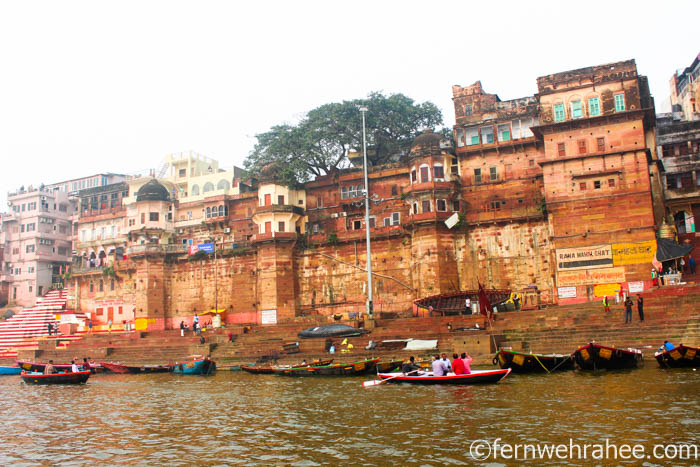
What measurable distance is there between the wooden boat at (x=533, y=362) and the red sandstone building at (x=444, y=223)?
12.3 m

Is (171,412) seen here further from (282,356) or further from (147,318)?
(147,318)

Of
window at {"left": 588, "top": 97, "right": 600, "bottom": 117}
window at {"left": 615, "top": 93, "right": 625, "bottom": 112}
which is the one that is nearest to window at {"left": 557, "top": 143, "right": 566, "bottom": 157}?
window at {"left": 588, "top": 97, "right": 600, "bottom": 117}

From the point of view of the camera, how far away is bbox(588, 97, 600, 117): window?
35.8 m

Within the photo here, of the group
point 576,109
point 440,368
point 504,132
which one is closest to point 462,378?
point 440,368

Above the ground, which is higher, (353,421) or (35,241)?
(35,241)

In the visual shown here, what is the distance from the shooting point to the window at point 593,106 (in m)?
35.8

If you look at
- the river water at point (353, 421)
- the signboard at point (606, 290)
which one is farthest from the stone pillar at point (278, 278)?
the river water at point (353, 421)

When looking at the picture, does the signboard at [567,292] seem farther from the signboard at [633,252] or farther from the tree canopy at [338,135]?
the tree canopy at [338,135]

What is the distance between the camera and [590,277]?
33969 millimetres

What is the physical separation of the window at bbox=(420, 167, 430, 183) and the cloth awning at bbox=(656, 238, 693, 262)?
13878 millimetres

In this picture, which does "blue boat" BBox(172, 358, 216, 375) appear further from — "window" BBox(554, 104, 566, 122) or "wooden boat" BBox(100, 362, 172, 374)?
"window" BBox(554, 104, 566, 122)

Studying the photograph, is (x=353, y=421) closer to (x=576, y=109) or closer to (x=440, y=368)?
(x=440, y=368)

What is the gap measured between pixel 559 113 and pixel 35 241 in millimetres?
48763

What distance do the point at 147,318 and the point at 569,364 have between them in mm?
33379
